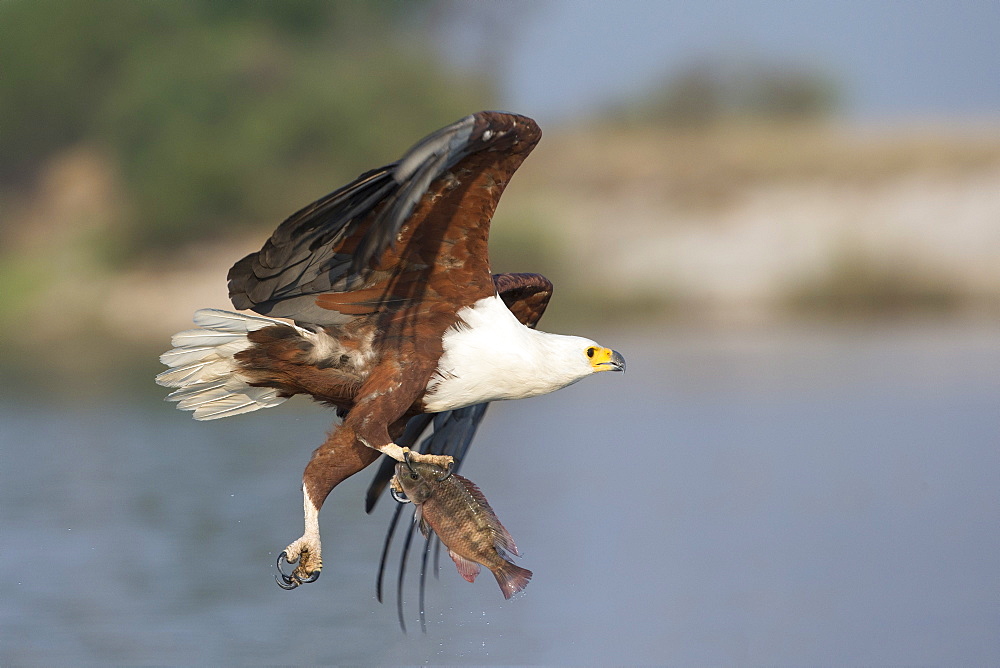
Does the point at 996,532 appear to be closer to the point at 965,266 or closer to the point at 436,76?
the point at 436,76

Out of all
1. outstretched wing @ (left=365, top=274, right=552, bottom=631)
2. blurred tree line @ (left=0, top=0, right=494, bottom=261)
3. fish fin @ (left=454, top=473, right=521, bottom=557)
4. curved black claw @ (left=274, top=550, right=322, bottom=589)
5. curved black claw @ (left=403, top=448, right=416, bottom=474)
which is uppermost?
blurred tree line @ (left=0, top=0, right=494, bottom=261)

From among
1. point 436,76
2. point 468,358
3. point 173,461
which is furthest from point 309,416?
point 468,358

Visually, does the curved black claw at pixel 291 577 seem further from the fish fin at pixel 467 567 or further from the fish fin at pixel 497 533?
the fish fin at pixel 497 533

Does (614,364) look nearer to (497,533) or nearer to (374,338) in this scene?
(497,533)

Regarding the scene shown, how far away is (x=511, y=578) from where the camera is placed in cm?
571

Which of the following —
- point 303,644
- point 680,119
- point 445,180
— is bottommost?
point 303,644

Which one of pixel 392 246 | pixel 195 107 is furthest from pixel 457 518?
pixel 195 107

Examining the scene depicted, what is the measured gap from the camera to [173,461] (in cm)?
1219

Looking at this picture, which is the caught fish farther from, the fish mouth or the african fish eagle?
the fish mouth

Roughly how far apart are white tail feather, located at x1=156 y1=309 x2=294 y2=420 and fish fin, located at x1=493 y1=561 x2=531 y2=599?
1.33m

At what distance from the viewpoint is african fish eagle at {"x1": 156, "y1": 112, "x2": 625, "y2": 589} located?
594cm

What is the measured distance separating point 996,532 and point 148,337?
12809 mm

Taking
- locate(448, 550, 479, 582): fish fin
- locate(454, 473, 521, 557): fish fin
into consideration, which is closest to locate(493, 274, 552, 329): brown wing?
locate(454, 473, 521, 557): fish fin

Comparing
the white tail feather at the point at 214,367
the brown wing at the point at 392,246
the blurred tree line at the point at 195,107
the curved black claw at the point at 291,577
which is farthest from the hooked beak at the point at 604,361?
the blurred tree line at the point at 195,107
